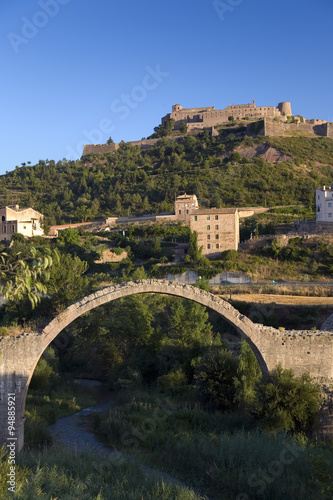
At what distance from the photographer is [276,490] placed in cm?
712

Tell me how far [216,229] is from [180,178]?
2703cm

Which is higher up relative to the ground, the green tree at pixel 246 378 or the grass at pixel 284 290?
the grass at pixel 284 290

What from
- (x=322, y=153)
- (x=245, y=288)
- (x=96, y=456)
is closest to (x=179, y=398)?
(x=96, y=456)

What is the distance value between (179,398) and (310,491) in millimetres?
6981

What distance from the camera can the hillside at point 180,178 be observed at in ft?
187

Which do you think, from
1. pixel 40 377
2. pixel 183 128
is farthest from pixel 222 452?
pixel 183 128

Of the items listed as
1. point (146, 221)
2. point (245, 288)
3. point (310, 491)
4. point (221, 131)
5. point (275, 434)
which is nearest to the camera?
point (310, 491)

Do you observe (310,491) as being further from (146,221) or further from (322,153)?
(322,153)

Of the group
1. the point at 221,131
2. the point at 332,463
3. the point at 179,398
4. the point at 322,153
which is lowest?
the point at 179,398

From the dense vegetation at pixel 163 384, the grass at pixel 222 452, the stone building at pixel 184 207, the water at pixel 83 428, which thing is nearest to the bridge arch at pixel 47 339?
the dense vegetation at pixel 163 384

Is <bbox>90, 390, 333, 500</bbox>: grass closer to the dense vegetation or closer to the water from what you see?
the dense vegetation

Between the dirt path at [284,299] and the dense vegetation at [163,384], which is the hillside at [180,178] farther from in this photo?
the dirt path at [284,299]

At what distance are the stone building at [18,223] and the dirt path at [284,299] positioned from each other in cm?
3063

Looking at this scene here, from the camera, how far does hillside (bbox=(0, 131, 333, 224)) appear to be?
56875mm
